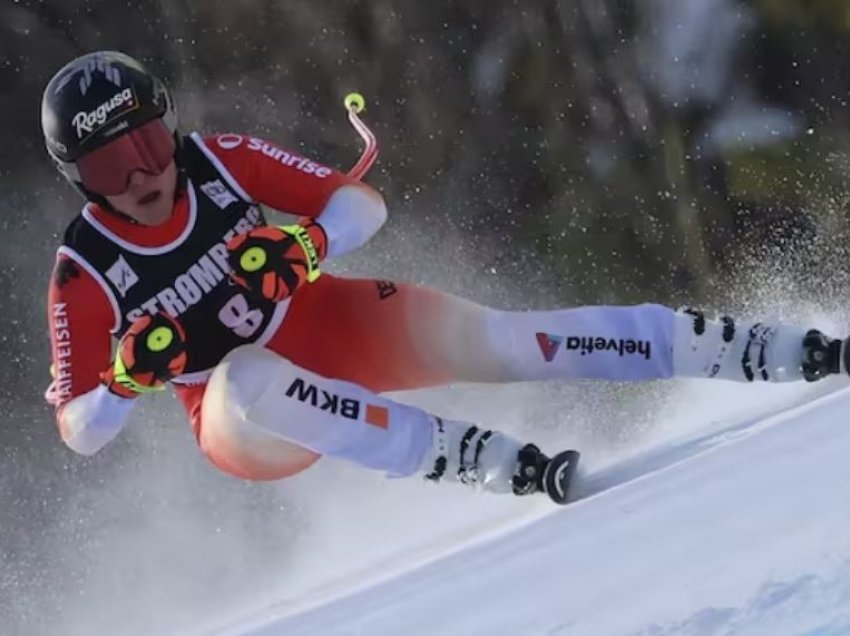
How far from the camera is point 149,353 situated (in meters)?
2.45

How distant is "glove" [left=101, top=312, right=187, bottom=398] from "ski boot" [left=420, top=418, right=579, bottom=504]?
1.52ft

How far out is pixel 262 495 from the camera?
4449 millimetres

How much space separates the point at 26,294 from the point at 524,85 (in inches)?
68.3

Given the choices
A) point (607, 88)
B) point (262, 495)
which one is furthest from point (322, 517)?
point (607, 88)

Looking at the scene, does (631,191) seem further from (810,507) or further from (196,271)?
(810,507)

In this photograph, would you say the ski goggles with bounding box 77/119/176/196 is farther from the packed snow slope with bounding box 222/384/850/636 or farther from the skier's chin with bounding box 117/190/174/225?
the packed snow slope with bounding box 222/384/850/636

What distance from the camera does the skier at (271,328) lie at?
2.54 meters

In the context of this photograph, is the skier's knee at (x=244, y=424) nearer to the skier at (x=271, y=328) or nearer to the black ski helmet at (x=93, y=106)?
the skier at (x=271, y=328)

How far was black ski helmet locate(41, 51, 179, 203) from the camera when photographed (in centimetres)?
254

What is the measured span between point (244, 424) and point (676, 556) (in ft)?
2.45

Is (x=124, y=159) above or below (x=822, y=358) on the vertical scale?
above

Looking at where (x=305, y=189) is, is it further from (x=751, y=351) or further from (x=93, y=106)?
(x=751, y=351)

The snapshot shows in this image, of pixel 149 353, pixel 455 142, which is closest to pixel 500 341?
pixel 149 353

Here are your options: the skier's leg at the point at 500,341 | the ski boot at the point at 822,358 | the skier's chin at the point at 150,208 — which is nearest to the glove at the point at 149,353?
the skier's chin at the point at 150,208
